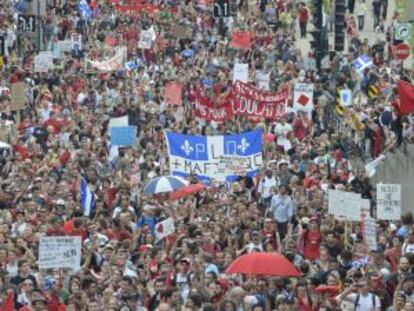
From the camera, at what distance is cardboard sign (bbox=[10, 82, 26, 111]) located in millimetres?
35188

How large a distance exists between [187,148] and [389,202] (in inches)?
178

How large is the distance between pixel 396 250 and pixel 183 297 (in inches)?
111

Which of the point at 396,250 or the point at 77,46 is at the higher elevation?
the point at 77,46

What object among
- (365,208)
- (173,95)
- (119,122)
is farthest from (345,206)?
(173,95)

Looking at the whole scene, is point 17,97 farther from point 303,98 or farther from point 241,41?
point 241,41

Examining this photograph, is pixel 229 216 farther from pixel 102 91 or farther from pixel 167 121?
pixel 102 91

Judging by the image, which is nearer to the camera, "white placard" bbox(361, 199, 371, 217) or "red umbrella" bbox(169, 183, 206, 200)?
"white placard" bbox(361, 199, 371, 217)

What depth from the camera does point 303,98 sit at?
34.1 metres

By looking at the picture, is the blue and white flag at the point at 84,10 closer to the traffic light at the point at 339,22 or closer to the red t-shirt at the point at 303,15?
the red t-shirt at the point at 303,15

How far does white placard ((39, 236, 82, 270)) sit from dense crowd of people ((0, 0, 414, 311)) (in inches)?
8.0

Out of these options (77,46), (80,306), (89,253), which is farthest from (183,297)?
(77,46)

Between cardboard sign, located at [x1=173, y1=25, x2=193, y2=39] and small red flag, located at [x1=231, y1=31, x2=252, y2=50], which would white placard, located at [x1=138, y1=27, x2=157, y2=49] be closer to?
cardboard sign, located at [x1=173, y1=25, x2=193, y2=39]

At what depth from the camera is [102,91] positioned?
3953 centimetres

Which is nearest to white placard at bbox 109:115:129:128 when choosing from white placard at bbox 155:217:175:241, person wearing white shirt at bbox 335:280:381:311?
white placard at bbox 155:217:175:241
